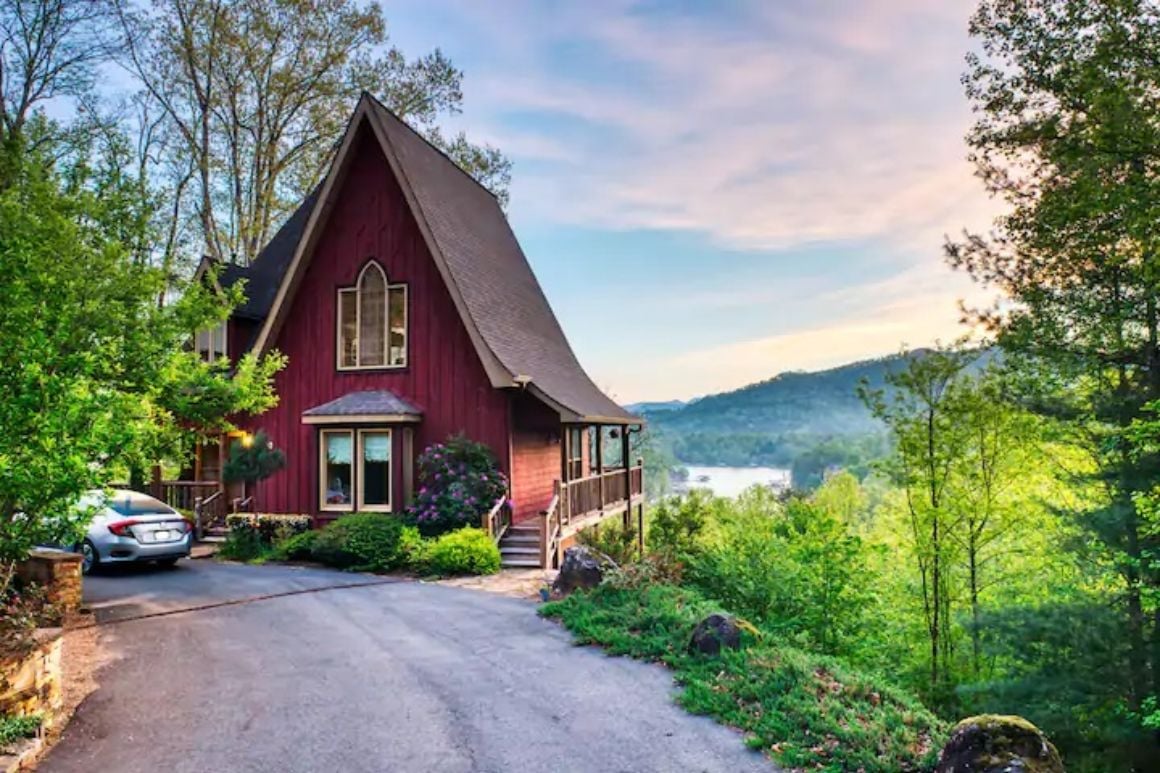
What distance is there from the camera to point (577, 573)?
9.98 m

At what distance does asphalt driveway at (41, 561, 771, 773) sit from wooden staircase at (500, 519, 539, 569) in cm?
368

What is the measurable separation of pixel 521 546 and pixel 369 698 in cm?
808

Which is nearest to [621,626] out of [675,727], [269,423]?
[675,727]

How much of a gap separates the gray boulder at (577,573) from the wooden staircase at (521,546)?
3.41 m

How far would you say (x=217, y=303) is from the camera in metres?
10.8

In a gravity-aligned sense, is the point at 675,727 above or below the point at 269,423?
below

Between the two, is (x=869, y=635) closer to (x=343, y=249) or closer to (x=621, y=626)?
(x=621, y=626)

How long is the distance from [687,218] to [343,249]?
11359 millimetres

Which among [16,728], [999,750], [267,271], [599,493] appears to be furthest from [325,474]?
[999,750]

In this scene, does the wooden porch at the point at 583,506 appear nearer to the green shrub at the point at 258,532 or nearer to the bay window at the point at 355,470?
the bay window at the point at 355,470

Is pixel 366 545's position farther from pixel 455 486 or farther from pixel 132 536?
pixel 132 536

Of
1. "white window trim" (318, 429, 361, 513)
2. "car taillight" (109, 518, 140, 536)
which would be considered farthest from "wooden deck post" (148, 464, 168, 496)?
"car taillight" (109, 518, 140, 536)

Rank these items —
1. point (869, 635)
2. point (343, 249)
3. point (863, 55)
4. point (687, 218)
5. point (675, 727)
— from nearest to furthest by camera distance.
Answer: point (675, 727) → point (869, 635) → point (863, 55) → point (343, 249) → point (687, 218)

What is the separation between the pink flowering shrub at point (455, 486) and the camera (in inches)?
555
